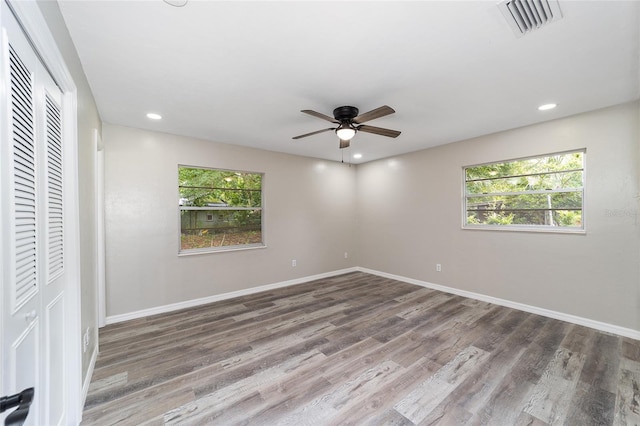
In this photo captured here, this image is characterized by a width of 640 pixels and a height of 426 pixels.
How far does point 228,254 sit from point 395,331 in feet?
9.10

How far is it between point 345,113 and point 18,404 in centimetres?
275

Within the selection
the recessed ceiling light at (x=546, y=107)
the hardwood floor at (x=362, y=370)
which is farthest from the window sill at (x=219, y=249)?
the recessed ceiling light at (x=546, y=107)

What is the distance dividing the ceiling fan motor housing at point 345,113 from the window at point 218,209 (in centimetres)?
234

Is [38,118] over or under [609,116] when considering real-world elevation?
under

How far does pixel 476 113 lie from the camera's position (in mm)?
3072

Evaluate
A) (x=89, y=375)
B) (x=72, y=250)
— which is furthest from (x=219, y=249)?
(x=72, y=250)

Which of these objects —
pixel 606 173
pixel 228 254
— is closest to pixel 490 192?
pixel 606 173

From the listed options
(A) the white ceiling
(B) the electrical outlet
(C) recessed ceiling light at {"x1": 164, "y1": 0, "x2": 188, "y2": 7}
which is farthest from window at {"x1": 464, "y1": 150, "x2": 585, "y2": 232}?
(B) the electrical outlet

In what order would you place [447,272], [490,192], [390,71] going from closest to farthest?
1. [390,71]
2. [490,192]
3. [447,272]

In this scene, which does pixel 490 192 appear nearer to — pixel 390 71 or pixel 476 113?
pixel 476 113

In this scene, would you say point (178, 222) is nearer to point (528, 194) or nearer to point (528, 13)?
point (528, 13)

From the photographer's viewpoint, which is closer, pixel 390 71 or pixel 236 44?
pixel 236 44

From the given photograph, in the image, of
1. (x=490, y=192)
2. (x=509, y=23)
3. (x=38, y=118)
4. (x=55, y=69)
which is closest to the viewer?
(x=38, y=118)

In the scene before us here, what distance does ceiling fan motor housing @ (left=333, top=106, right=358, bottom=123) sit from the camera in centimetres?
268
